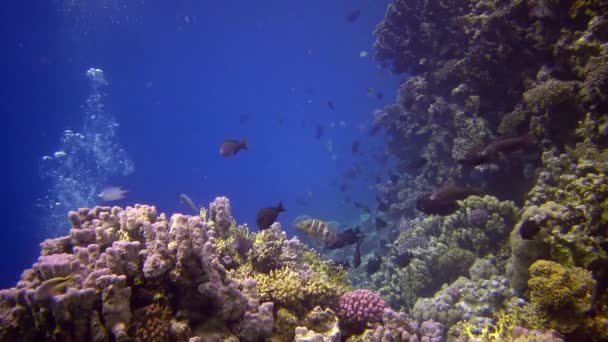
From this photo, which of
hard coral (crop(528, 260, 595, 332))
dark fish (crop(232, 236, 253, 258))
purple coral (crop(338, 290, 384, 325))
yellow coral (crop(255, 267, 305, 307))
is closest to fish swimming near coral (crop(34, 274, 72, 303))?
yellow coral (crop(255, 267, 305, 307))

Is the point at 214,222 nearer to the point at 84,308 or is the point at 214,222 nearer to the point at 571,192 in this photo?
the point at 84,308

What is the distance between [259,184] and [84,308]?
389ft

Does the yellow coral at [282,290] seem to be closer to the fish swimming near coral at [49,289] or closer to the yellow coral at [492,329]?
the fish swimming near coral at [49,289]

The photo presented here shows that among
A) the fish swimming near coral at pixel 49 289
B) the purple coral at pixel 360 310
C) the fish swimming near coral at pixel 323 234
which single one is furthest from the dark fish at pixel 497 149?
the fish swimming near coral at pixel 49 289

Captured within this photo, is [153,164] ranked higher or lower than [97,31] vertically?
higher

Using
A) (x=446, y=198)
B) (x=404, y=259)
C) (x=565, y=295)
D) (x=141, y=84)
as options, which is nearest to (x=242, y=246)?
(x=446, y=198)

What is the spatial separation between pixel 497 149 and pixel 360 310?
2.86 meters

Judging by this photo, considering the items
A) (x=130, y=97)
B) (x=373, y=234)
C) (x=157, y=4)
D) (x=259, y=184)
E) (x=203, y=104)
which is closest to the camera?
(x=373, y=234)

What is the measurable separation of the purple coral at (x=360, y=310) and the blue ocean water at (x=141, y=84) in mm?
24050

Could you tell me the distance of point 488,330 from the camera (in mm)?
5188

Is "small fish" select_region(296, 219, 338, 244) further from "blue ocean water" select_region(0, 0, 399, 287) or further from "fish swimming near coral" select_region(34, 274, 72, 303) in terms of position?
"blue ocean water" select_region(0, 0, 399, 287)

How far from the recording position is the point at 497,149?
4969mm

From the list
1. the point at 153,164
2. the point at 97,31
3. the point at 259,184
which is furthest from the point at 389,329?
the point at 259,184

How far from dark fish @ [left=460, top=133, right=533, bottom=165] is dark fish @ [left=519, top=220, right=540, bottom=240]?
3.31ft
